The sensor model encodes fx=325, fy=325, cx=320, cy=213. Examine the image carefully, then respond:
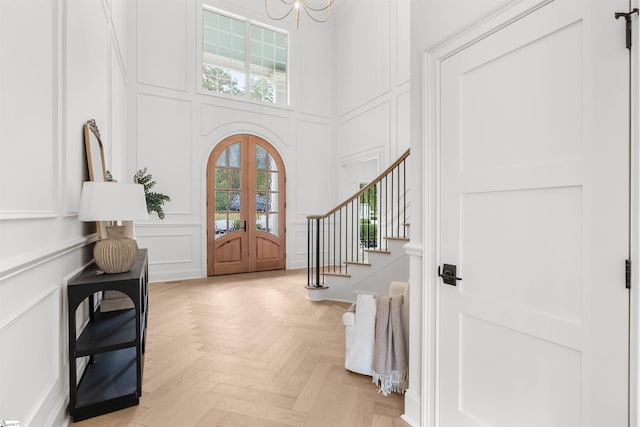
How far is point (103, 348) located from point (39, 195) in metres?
0.95

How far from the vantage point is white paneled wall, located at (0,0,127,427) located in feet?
4.23

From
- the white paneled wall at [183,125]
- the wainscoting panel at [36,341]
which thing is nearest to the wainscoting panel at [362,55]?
the white paneled wall at [183,125]

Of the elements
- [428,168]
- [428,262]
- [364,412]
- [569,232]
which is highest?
[428,168]

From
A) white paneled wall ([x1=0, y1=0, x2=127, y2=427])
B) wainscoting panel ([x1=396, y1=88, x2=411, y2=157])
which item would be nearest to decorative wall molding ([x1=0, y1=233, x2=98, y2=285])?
white paneled wall ([x1=0, y1=0, x2=127, y2=427])

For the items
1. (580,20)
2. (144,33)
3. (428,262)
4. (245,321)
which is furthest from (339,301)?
(144,33)

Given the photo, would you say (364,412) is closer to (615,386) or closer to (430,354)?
(430,354)

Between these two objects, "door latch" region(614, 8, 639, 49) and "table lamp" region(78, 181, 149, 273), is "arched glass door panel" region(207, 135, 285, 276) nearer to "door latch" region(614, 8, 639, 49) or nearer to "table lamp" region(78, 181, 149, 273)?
Answer: "table lamp" region(78, 181, 149, 273)

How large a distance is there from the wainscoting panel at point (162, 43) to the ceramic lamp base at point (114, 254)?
14.6 feet

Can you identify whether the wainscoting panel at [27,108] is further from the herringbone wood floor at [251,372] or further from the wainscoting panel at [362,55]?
the wainscoting panel at [362,55]

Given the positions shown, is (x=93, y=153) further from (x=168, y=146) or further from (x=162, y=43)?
(x=162, y=43)

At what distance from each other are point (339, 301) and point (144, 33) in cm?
546

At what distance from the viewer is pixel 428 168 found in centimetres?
173

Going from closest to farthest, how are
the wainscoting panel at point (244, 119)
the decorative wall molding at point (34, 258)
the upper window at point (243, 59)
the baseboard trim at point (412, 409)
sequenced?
the decorative wall molding at point (34, 258)
the baseboard trim at point (412, 409)
the wainscoting panel at point (244, 119)
the upper window at point (243, 59)

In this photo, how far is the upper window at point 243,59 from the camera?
626 centimetres
